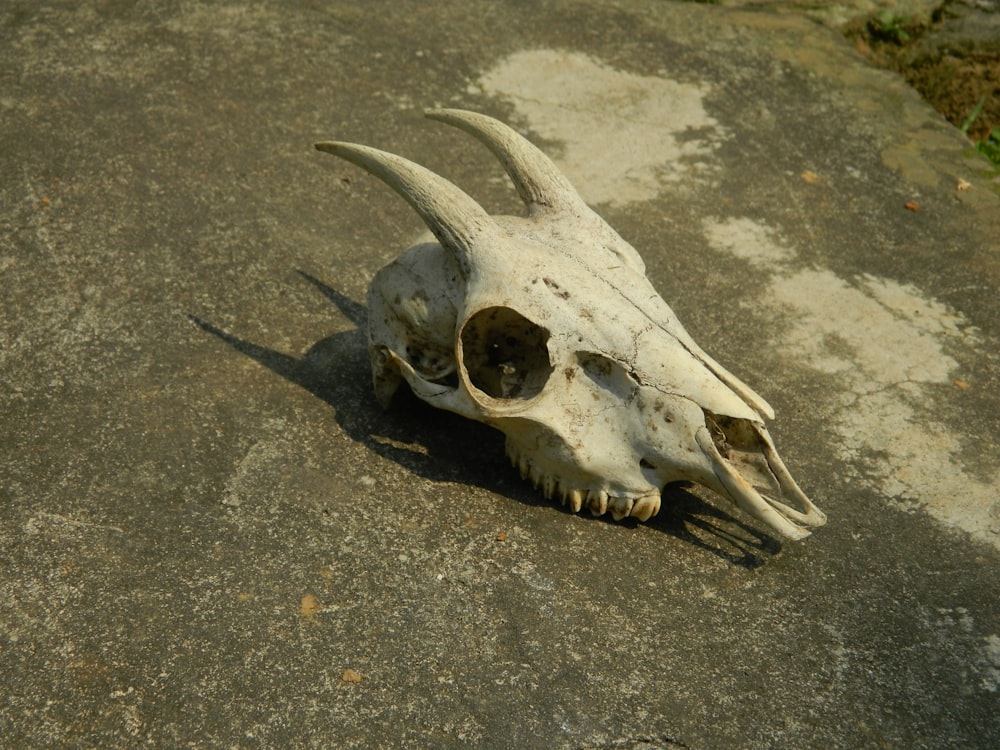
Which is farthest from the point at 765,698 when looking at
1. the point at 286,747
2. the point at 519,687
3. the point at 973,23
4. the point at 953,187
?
the point at 973,23

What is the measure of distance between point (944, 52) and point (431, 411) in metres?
5.21

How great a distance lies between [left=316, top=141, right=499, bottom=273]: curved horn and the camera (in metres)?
3.95

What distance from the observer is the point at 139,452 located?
422 cm

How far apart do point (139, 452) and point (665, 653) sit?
2034 millimetres

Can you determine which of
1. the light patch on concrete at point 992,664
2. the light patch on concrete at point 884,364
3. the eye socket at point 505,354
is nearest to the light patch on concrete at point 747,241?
the light patch on concrete at point 884,364

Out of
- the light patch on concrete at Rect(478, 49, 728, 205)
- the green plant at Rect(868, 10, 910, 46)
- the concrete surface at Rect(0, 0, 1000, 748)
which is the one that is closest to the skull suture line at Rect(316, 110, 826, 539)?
the concrete surface at Rect(0, 0, 1000, 748)

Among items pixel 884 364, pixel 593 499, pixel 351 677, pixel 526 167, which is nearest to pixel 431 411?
pixel 593 499

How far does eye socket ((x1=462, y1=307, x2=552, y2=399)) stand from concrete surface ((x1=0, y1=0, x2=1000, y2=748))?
1.31ft

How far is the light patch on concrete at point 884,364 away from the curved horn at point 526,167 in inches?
55.9

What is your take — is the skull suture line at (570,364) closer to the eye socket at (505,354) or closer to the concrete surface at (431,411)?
the eye socket at (505,354)

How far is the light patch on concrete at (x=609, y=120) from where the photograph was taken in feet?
20.1

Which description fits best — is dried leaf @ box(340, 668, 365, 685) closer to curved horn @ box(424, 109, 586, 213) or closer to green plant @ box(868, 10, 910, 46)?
curved horn @ box(424, 109, 586, 213)

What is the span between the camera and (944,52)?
7.79 metres

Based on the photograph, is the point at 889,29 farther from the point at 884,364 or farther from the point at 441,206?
the point at 441,206
